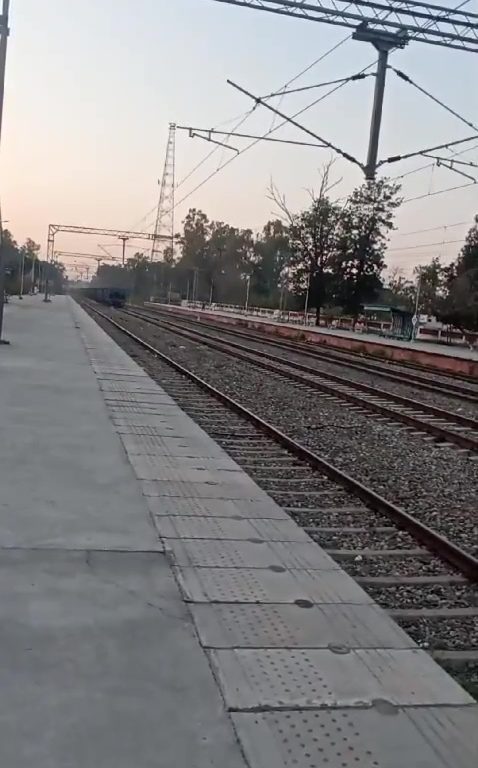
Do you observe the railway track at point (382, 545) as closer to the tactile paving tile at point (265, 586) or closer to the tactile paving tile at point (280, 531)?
the tactile paving tile at point (280, 531)

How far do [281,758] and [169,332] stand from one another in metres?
36.4

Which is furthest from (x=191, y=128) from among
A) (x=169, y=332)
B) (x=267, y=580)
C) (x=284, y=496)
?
(x=267, y=580)

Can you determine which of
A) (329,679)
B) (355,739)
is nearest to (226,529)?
(329,679)

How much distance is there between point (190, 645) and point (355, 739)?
37.9 inches

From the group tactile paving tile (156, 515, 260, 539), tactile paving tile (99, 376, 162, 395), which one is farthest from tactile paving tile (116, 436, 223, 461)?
tactile paving tile (99, 376, 162, 395)

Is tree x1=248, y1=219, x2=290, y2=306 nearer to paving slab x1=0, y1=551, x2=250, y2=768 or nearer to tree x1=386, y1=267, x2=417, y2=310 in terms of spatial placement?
tree x1=386, y1=267, x2=417, y2=310

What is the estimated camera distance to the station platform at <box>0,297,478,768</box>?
2920mm

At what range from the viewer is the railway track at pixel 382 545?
463 centimetres

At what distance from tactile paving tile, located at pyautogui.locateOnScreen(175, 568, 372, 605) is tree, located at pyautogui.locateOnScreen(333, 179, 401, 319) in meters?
56.5

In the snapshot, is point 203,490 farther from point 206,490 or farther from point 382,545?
point 382,545

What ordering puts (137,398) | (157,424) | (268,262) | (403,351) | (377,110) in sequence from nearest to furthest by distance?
(157,424), (137,398), (377,110), (403,351), (268,262)

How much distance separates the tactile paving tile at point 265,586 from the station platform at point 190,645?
2 centimetres

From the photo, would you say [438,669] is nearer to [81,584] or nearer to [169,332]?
[81,584]

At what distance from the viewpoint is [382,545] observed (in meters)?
6.17
